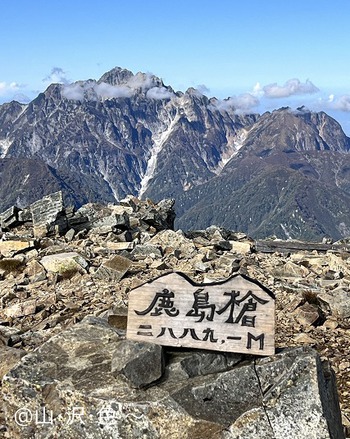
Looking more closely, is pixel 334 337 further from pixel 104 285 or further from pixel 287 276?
pixel 104 285

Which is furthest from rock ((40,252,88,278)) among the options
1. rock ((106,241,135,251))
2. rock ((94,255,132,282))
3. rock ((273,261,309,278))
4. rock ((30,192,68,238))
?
rock ((273,261,309,278))

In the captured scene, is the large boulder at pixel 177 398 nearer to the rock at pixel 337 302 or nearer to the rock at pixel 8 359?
the rock at pixel 8 359

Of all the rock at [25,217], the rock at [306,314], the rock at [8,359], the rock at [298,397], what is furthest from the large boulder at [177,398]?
the rock at [25,217]

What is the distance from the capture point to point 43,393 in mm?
7586

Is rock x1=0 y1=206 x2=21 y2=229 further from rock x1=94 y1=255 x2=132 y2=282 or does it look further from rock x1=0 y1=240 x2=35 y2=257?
rock x1=94 y1=255 x2=132 y2=282

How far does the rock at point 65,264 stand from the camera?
1870 cm

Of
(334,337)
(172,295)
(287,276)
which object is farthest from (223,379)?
(287,276)

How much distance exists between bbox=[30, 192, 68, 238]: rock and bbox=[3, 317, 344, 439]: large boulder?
1789cm

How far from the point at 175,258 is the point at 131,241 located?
402 centimetres

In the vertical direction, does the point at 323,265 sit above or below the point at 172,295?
below

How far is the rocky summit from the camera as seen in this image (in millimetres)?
6984

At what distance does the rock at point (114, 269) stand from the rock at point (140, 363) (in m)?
10.0

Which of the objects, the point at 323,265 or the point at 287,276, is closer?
the point at 287,276

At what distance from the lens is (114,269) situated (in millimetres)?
18156
